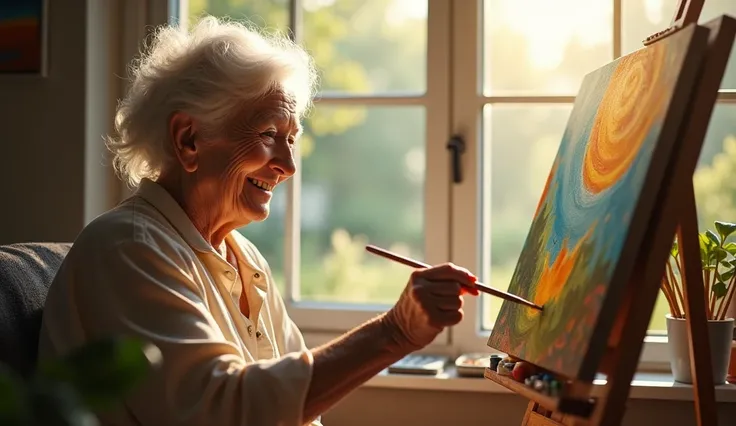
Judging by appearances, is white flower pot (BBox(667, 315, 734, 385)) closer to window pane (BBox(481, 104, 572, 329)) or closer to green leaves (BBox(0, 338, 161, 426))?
window pane (BBox(481, 104, 572, 329))

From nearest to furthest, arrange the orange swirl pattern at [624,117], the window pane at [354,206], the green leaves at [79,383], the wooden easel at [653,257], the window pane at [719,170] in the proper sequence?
the green leaves at [79,383] < the wooden easel at [653,257] < the orange swirl pattern at [624,117] < the window pane at [719,170] < the window pane at [354,206]

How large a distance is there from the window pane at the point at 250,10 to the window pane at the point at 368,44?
0.22ft

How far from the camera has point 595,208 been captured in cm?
151

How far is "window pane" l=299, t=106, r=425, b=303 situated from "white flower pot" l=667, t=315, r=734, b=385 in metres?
0.75

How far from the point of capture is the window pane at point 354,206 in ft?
8.48

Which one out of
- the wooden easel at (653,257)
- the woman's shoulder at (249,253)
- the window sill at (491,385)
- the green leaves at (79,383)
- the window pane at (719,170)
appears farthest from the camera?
the window pane at (719,170)

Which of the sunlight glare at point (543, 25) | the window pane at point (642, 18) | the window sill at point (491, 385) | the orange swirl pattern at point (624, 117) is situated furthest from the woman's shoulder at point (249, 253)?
the window pane at point (642, 18)

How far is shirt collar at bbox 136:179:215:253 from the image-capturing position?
5.71 feet

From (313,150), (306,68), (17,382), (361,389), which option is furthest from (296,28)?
(17,382)

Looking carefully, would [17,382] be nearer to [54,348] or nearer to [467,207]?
[54,348]

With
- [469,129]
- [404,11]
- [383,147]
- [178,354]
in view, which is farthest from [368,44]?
[178,354]

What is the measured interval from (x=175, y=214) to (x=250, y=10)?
1.07 m

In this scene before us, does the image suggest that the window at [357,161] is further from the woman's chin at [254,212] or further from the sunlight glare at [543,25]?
the woman's chin at [254,212]

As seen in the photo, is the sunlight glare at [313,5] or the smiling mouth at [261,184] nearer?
the smiling mouth at [261,184]
